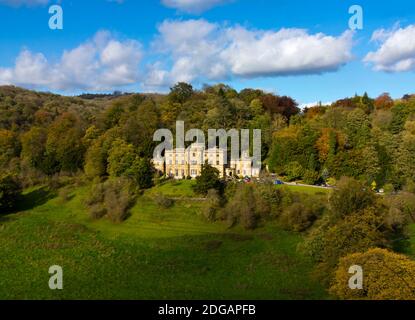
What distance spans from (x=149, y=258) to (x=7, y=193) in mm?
20984

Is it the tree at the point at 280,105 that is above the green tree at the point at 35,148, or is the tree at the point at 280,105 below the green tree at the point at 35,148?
above

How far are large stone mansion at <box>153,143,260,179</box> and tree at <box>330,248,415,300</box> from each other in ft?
84.7

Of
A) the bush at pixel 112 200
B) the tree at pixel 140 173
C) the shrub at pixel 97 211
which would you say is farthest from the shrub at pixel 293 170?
the shrub at pixel 97 211

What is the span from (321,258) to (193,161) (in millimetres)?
23816

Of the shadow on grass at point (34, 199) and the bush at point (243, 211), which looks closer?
the bush at point (243, 211)

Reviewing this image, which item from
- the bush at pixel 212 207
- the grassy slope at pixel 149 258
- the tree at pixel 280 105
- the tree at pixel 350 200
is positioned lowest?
the grassy slope at pixel 149 258

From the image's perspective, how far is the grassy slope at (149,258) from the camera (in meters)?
25.7

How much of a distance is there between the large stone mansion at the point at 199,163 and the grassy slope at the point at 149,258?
836cm

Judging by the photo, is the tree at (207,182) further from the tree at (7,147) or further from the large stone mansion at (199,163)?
the tree at (7,147)

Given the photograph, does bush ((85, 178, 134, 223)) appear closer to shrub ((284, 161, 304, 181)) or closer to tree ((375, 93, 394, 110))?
shrub ((284, 161, 304, 181))

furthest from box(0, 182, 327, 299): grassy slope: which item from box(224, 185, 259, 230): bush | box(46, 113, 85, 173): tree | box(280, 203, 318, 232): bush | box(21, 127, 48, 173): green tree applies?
box(21, 127, 48, 173): green tree

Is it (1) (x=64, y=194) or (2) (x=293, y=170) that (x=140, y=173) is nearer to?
(1) (x=64, y=194)

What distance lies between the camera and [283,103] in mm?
68188
